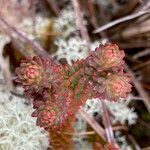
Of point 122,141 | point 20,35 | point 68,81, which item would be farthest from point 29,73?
point 122,141

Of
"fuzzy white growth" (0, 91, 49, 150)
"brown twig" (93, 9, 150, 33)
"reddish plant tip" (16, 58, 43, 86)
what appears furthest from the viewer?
"brown twig" (93, 9, 150, 33)

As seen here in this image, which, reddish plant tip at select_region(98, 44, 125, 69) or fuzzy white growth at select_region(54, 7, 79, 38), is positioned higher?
fuzzy white growth at select_region(54, 7, 79, 38)

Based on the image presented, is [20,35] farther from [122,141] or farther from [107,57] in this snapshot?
[107,57]

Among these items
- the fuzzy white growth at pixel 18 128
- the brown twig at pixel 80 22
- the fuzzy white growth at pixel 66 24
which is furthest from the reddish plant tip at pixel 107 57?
the fuzzy white growth at pixel 66 24

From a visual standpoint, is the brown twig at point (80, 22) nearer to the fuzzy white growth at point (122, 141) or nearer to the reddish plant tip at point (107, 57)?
the fuzzy white growth at point (122, 141)

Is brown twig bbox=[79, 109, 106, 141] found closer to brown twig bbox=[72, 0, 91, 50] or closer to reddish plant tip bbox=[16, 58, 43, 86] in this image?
brown twig bbox=[72, 0, 91, 50]

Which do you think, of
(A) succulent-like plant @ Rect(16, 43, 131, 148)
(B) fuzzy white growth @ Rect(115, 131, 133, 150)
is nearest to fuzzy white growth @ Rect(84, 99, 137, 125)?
(B) fuzzy white growth @ Rect(115, 131, 133, 150)

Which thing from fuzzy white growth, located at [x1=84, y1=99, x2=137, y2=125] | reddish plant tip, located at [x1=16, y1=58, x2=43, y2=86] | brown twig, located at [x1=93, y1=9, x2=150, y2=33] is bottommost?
reddish plant tip, located at [x1=16, y1=58, x2=43, y2=86]

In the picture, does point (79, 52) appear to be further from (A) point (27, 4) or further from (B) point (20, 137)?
(B) point (20, 137)
